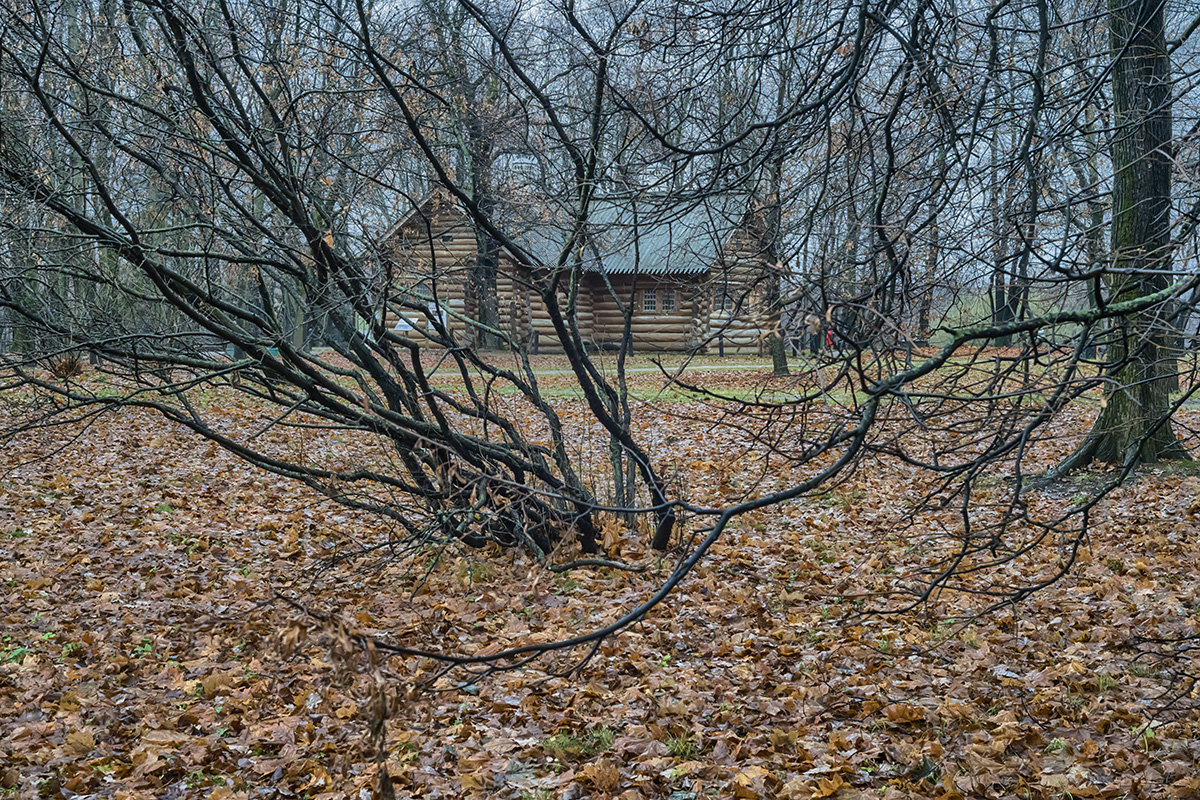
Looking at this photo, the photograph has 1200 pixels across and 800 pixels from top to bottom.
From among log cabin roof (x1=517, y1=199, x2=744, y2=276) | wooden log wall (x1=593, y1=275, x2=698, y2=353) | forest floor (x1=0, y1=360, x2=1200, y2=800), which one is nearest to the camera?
forest floor (x1=0, y1=360, x2=1200, y2=800)

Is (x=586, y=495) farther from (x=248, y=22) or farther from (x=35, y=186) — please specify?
(x=248, y=22)

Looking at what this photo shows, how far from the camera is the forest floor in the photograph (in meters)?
3.73

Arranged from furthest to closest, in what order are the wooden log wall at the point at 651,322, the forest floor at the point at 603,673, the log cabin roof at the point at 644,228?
the wooden log wall at the point at 651,322
the log cabin roof at the point at 644,228
the forest floor at the point at 603,673

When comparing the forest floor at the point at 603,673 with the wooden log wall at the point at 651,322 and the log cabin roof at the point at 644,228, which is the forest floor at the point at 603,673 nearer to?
the log cabin roof at the point at 644,228

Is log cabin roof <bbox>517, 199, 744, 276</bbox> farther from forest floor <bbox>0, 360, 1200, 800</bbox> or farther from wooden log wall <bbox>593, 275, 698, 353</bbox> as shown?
wooden log wall <bbox>593, 275, 698, 353</bbox>

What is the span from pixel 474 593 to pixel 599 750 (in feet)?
8.95

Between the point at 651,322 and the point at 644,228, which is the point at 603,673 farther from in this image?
the point at 651,322

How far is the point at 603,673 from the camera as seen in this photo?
4973 mm

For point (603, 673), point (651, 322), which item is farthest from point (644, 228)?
point (651, 322)

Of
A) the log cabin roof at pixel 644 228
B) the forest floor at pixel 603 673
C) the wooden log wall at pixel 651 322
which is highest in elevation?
the log cabin roof at pixel 644 228

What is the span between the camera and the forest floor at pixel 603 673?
12.2 ft

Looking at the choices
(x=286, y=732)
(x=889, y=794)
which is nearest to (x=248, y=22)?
(x=286, y=732)

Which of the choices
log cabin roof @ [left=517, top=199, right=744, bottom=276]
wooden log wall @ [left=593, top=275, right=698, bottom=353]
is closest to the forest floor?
log cabin roof @ [left=517, top=199, right=744, bottom=276]

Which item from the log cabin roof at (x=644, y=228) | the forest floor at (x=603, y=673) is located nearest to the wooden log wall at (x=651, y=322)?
the log cabin roof at (x=644, y=228)
